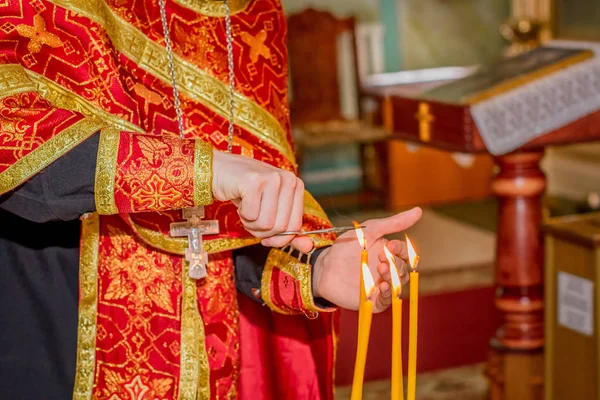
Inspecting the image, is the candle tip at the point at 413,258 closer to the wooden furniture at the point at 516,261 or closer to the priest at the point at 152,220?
the priest at the point at 152,220

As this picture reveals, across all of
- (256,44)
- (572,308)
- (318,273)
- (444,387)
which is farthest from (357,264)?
(444,387)

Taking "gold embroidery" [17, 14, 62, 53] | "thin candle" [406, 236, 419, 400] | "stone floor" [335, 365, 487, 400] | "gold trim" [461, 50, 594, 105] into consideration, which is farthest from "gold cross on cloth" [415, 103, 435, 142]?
"thin candle" [406, 236, 419, 400]

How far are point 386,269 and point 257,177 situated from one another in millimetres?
233

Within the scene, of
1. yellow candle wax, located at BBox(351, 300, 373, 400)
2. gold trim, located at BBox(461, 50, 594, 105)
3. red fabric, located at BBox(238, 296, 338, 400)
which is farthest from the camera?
gold trim, located at BBox(461, 50, 594, 105)

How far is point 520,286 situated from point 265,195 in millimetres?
2073

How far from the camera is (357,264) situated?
4.86ft

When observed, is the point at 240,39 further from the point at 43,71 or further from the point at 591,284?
the point at 591,284

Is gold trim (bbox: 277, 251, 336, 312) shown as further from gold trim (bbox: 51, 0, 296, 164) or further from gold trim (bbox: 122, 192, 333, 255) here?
gold trim (bbox: 51, 0, 296, 164)

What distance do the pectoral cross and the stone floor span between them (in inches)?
87.1

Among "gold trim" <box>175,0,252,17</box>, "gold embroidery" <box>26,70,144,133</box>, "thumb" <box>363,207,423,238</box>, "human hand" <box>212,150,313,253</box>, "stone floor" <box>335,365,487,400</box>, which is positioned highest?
"gold trim" <box>175,0,252,17</box>

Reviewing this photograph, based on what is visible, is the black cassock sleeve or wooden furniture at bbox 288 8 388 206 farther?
wooden furniture at bbox 288 8 388 206

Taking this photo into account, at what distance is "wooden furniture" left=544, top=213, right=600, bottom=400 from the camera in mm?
2832

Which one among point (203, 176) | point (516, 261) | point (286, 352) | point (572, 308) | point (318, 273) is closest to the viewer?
point (203, 176)

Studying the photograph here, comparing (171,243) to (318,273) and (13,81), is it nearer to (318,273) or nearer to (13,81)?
(318,273)
